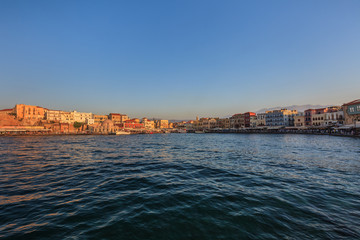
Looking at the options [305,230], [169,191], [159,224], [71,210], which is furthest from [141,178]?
[305,230]

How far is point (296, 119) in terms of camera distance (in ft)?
271

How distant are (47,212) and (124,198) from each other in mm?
2424

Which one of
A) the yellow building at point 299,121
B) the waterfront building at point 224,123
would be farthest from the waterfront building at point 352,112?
the waterfront building at point 224,123

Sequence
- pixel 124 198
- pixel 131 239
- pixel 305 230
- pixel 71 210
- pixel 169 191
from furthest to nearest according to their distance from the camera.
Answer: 1. pixel 169 191
2. pixel 124 198
3. pixel 71 210
4. pixel 305 230
5. pixel 131 239

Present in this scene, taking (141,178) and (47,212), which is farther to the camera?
(141,178)

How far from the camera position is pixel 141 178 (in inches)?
376

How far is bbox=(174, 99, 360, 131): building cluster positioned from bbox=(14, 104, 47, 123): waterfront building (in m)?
108

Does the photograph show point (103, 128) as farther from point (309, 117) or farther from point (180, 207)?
point (309, 117)

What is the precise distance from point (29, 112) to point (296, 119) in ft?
487

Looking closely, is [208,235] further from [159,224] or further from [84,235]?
[84,235]

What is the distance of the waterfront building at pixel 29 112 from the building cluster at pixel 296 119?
108 meters

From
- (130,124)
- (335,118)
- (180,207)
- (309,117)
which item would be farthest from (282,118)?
(180,207)

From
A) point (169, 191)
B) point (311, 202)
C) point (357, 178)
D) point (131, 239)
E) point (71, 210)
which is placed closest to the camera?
point (131, 239)

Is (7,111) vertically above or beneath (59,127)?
above
